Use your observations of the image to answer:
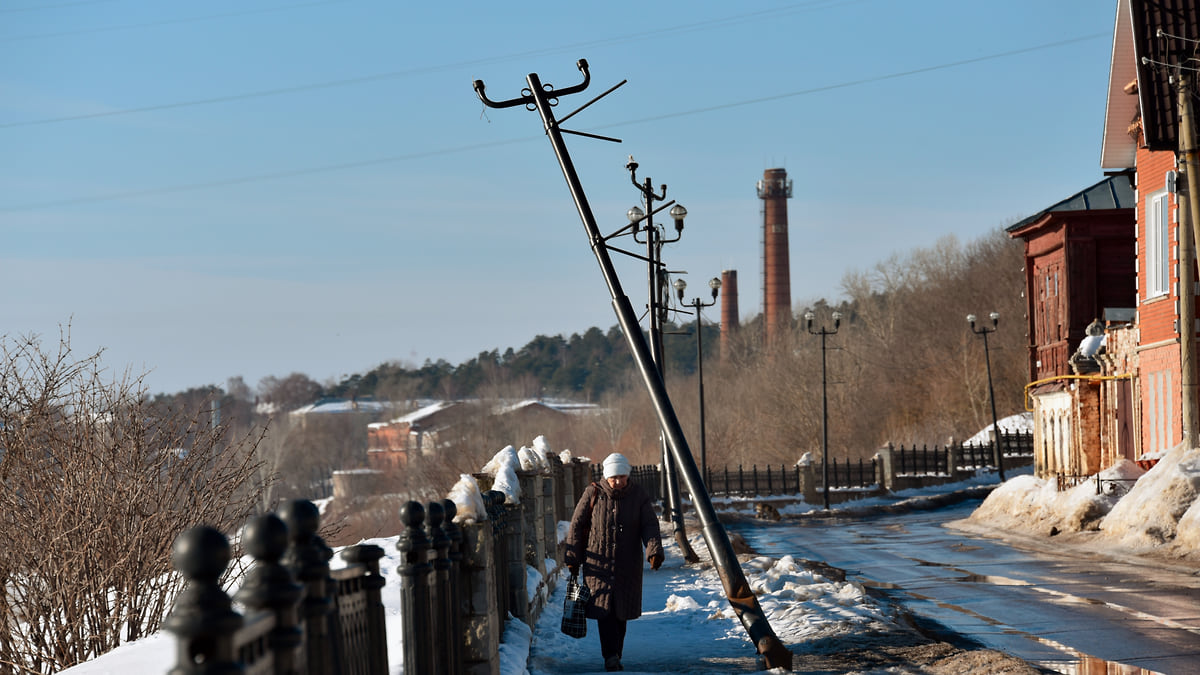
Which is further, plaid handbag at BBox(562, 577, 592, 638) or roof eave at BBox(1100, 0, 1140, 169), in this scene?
roof eave at BBox(1100, 0, 1140, 169)

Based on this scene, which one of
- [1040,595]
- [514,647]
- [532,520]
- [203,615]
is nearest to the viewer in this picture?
[203,615]

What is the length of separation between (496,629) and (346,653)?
11.8 ft

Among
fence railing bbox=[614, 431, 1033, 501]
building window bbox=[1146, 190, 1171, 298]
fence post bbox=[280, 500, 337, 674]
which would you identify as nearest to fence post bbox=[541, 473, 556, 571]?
fence post bbox=[280, 500, 337, 674]

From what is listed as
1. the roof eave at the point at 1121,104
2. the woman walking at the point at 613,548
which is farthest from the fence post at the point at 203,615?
the roof eave at the point at 1121,104

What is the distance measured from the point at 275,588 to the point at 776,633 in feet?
28.0

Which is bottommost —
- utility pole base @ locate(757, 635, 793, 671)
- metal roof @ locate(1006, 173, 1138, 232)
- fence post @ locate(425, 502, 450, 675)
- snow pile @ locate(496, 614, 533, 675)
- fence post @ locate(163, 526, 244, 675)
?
utility pole base @ locate(757, 635, 793, 671)

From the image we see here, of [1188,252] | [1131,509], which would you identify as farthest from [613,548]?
[1188,252]

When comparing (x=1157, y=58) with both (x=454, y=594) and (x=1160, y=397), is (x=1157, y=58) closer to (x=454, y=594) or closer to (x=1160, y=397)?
(x=1160, y=397)

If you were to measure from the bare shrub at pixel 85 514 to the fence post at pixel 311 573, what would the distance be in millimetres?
7941

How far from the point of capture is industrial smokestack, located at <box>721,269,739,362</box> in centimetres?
9856

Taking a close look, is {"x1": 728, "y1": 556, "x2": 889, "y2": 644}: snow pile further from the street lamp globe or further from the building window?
the building window

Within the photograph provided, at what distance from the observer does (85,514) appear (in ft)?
36.8

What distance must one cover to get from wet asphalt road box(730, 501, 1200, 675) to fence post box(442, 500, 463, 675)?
4974 mm

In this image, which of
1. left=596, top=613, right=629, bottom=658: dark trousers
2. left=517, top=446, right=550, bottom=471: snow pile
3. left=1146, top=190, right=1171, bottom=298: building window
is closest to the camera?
left=596, top=613, right=629, bottom=658: dark trousers
